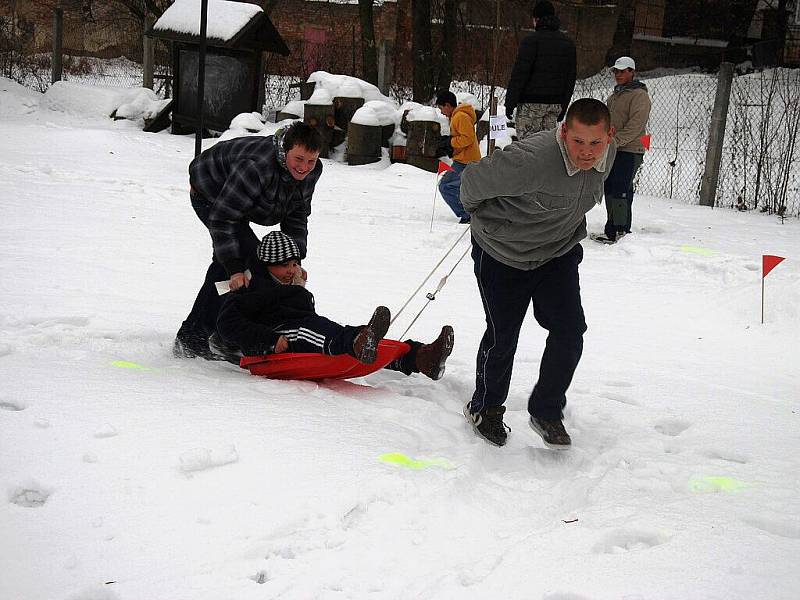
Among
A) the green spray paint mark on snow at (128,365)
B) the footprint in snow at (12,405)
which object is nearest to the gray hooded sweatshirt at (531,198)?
the green spray paint mark on snow at (128,365)

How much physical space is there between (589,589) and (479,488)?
874 millimetres

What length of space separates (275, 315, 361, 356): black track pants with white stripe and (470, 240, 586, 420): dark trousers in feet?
2.19

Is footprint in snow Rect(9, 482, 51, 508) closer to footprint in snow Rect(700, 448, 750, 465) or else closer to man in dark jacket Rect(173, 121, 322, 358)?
man in dark jacket Rect(173, 121, 322, 358)

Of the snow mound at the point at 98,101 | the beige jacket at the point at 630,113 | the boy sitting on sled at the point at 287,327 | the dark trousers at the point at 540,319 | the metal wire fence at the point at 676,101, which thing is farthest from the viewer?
the snow mound at the point at 98,101

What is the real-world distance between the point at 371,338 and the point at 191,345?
1213mm

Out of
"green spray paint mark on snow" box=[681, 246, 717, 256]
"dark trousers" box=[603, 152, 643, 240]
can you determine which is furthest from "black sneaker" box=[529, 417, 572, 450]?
"dark trousers" box=[603, 152, 643, 240]

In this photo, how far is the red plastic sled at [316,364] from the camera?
13.5 feet

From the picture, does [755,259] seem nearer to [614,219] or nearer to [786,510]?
[614,219]

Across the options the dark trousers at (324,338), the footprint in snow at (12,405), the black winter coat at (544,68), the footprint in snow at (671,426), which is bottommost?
the footprint in snow at (671,426)

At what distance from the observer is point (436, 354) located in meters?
4.24

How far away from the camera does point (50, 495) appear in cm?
272

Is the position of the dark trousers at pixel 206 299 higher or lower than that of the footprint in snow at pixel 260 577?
higher

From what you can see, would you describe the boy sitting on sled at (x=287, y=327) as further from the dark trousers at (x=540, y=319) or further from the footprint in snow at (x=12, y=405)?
the footprint in snow at (x=12, y=405)

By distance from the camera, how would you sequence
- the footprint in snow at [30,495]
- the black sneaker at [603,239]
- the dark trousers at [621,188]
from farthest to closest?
the black sneaker at [603,239] < the dark trousers at [621,188] < the footprint in snow at [30,495]
